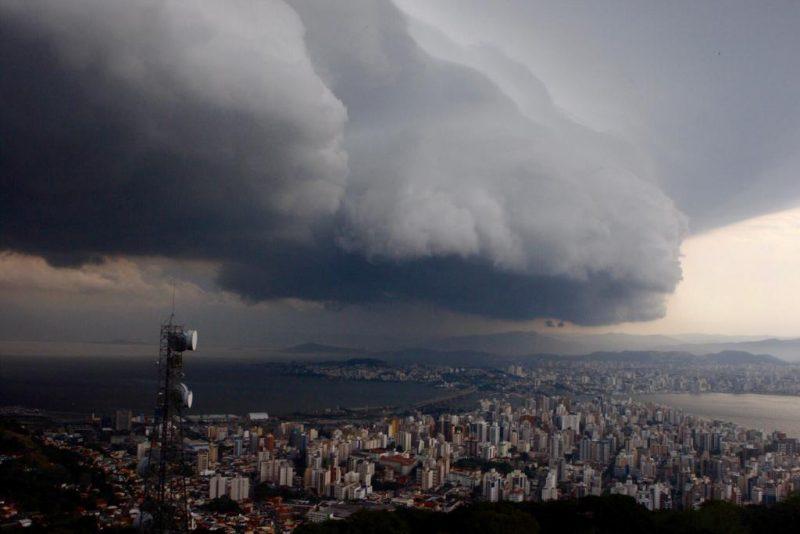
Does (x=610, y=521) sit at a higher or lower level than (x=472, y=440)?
higher

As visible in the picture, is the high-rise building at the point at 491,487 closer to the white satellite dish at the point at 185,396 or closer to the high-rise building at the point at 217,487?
the high-rise building at the point at 217,487

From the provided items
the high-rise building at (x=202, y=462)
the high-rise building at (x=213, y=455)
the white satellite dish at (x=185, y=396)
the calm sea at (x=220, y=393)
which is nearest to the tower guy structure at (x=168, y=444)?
the white satellite dish at (x=185, y=396)

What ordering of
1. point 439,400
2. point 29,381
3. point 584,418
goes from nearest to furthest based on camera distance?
1. point 584,418
2. point 439,400
3. point 29,381

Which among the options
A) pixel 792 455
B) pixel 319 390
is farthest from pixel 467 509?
pixel 319 390

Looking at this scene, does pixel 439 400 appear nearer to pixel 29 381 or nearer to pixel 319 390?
pixel 319 390

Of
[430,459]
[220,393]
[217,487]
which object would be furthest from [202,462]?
[220,393]

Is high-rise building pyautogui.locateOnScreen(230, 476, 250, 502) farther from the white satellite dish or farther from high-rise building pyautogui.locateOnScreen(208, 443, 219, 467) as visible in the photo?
the white satellite dish
